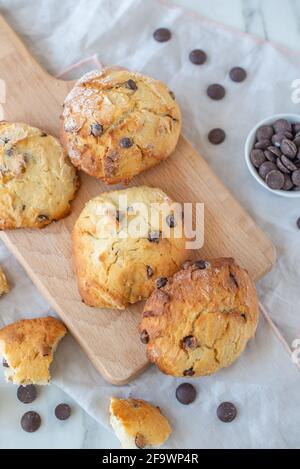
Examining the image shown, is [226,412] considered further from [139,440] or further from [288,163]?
[288,163]

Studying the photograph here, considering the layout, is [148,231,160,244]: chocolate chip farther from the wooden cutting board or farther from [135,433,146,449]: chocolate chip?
[135,433,146,449]: chocolate chip

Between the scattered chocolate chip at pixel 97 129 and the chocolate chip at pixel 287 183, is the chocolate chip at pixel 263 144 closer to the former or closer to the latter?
the chocolate chip at pixel 287 183

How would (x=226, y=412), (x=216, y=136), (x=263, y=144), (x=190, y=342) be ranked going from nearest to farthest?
(x=190, y=342), (x=226, y=412), (x=263, y=144), (x=216, y=136)

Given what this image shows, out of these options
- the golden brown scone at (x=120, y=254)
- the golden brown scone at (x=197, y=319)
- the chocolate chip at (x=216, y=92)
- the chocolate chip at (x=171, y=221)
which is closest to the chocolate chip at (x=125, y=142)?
the golden brown scone at (x=120, y=254)

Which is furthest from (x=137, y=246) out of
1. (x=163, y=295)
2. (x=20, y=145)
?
(x=20, y=145)

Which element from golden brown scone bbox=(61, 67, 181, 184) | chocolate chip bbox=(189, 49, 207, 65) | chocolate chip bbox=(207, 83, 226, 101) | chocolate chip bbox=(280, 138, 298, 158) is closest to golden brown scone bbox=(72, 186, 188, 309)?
golden brown scone bbox=(61, 67, 181, 184)

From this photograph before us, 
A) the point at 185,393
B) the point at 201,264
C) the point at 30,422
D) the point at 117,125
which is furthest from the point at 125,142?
the point at 30,422

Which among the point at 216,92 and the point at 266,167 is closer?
the point at 266,167
